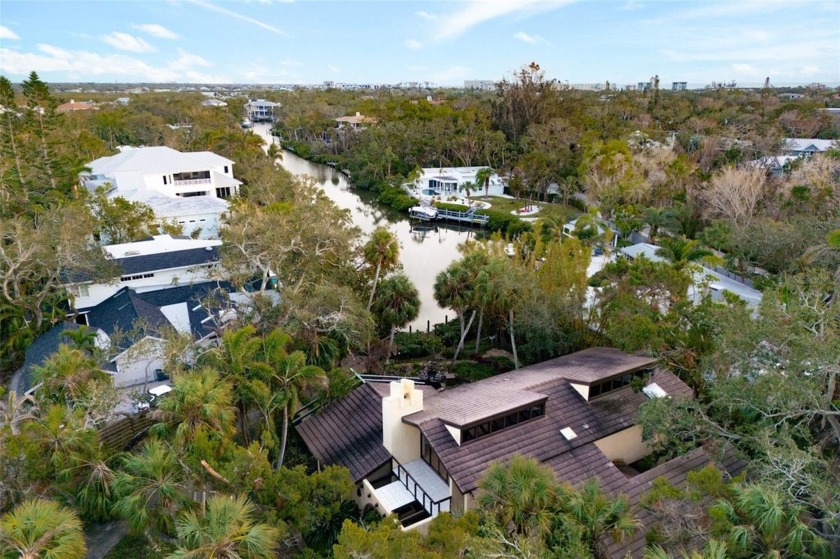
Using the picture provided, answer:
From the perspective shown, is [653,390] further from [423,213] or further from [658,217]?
[423,213]

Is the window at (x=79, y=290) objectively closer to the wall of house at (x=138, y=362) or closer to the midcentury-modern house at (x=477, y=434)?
the wall of house at (x=138, y=362)

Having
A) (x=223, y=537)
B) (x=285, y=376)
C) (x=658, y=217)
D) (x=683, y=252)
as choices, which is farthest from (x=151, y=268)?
(x=658, y=217)

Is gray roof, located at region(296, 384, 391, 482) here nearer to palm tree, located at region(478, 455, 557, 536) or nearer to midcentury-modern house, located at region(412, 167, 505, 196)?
palm tree, located at region(478, 455, 557, 536)

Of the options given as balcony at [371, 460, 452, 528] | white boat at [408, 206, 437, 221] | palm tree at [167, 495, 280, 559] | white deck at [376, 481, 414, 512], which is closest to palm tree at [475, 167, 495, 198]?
white boat at [408, 206, 437, 221]

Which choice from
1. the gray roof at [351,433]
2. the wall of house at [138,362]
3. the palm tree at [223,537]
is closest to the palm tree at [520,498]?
the palm tree at [223,537]

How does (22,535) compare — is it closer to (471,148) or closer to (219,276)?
(219,276)
